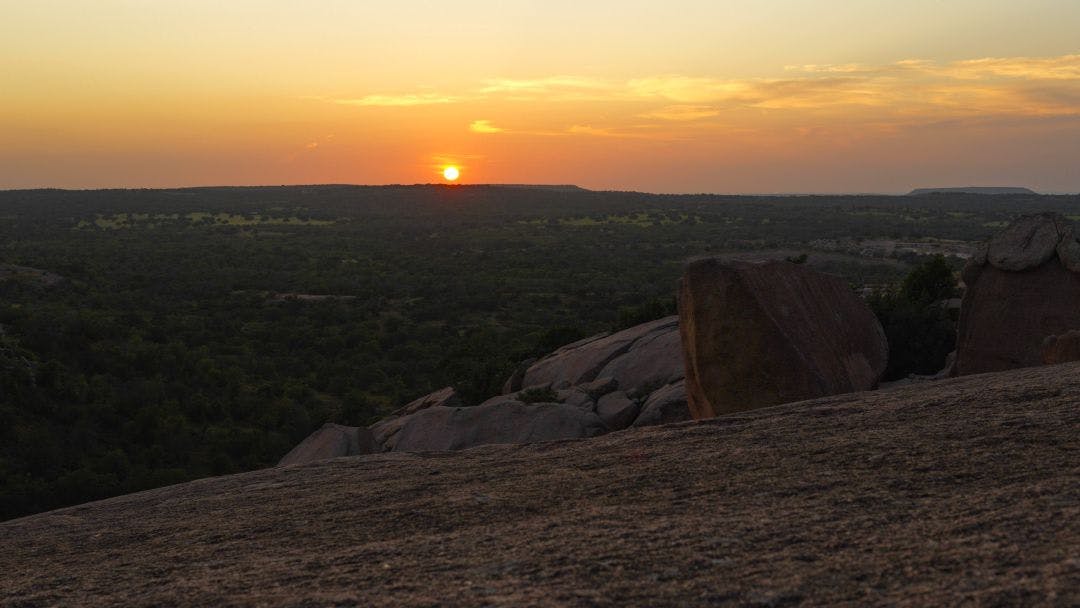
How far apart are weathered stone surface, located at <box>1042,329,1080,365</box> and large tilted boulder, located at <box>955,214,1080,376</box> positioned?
268cm

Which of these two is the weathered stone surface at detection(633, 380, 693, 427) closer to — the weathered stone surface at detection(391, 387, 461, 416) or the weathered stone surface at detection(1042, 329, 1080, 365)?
the weathered stone surface at detection(1042, 329, 1080, 365)

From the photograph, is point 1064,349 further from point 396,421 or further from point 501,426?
point 396,421

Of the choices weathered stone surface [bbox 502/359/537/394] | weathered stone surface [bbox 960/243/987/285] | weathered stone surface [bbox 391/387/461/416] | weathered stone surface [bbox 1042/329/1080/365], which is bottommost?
weathered stone surface [bbox 391/387/461/416]

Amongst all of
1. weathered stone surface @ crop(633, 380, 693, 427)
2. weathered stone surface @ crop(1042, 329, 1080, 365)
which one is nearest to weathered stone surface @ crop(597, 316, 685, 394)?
weathered stone surface @ crop(633, 380, 693, 427)

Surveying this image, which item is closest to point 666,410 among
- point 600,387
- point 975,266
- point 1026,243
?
point 600,387

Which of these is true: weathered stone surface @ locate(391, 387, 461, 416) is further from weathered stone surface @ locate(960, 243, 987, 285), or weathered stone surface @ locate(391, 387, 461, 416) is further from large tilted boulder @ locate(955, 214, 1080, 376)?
weathered stone surface @ locate(960, 243, 987, 285)

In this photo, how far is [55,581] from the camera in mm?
8797

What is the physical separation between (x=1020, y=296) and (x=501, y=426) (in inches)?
388

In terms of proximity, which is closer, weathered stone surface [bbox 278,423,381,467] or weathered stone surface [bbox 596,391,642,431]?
weathered stone surface [bbox 596,391,642,431]

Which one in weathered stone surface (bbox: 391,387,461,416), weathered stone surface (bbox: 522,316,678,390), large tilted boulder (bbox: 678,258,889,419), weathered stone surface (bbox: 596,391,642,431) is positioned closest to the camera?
large tilted boulder (bbox: 678,258,889,419)

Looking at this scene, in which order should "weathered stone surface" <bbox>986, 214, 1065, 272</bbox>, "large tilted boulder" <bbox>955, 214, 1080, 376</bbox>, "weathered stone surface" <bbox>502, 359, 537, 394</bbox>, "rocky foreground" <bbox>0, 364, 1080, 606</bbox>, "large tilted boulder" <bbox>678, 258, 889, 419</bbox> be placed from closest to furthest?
"rocky foreground" <bbox>0, 364, 1080, 606</bbox>
"large tilted boulder" <bbox>678, 258, 889, 419</bbox>
"large tilted boulder" <bbox>955, 214, 1080, 376</bbox>
"weathered stone surface" <bbox>986, 214, 1065, 272</bbox>
"weathered stone surface" <bbox>502, 359, 537, 394</bbox>

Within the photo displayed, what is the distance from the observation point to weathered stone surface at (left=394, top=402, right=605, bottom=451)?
1800 centimetres

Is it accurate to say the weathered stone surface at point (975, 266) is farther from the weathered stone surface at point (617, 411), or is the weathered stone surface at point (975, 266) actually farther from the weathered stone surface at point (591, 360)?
the weathered stone surface at point (617, 411)

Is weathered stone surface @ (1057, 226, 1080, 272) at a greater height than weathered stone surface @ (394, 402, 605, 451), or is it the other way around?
weathered stone surface @ (1057, 226, 1080, 272)
